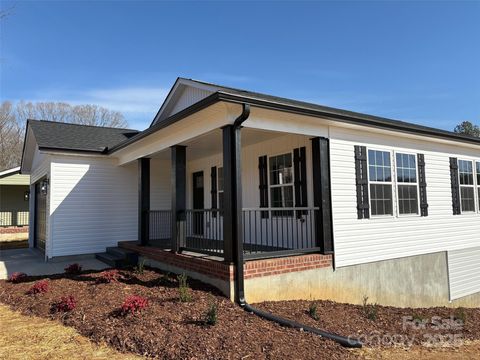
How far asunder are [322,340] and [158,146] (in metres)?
6.08

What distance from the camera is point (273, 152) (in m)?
9.01

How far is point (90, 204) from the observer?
11.4 metres

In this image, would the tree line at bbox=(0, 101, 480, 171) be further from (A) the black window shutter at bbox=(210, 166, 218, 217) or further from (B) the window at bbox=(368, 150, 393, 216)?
(A) the black window shutter at bbox=(210, 166, 218, 217)

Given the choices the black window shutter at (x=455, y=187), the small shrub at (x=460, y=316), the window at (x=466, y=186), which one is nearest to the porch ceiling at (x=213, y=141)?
the small shrub at (x=460, y=316)

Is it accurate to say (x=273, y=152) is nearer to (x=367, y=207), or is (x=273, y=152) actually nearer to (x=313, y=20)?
(x=367, y=207)

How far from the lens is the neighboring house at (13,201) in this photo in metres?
22.9

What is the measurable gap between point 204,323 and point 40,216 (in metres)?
12.1

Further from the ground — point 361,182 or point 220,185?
point 220,185

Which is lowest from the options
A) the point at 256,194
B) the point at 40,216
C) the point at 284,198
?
the point at 40,216

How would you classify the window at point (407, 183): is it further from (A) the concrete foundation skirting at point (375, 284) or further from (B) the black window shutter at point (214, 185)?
(B) the black window shutter at point (214, 185)

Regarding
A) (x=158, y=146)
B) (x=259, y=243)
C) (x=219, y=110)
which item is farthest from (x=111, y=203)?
(x=219, y=110)

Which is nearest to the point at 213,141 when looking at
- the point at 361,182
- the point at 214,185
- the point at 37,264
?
the point at 214,185

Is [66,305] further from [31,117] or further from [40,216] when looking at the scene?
[31,117]

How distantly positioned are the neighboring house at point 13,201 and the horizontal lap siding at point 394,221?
21.4 meters
